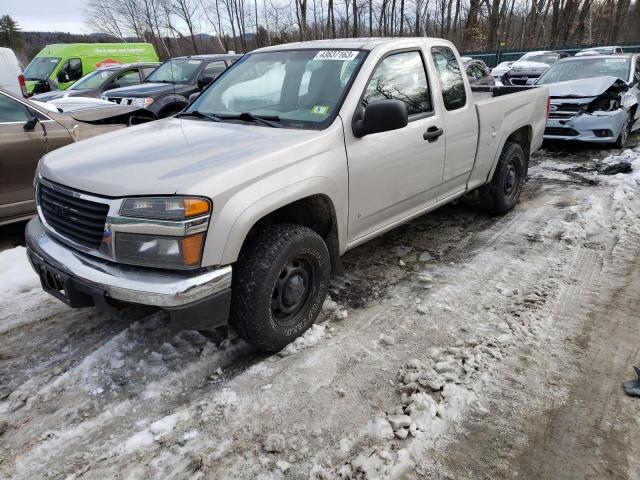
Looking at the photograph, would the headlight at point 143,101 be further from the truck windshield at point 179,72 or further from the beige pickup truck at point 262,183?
the beige pickup truck at point 262,183

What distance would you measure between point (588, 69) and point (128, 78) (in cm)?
1015

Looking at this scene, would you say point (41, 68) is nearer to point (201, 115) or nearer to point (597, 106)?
point (201, 115)

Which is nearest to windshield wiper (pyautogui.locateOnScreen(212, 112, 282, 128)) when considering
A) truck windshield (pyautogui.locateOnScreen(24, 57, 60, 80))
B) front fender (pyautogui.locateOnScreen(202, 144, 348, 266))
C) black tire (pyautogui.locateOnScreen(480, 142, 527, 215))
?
front fender (pyautogui.locateOnScreen(202, 144, 348, 266))

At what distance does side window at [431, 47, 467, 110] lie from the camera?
412 cm

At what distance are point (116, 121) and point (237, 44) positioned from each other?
32.2 metres

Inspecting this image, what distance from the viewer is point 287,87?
3646mm

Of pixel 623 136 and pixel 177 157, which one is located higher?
pixel 177 157

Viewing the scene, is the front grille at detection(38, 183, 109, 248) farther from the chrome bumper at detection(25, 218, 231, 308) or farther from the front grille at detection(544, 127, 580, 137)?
the front grille at detection(544, 127, 580, 137)

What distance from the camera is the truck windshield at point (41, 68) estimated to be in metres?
15.3

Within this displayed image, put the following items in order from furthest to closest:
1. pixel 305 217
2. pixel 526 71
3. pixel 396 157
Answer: pixel 526 71 → pixel 396 157 → pixel 305 217

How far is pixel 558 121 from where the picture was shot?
27.1 ft

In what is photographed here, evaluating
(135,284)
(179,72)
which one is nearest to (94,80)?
(179,72)

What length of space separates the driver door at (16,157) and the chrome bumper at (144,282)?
2.93m

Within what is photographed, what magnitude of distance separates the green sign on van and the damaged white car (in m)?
12.5
